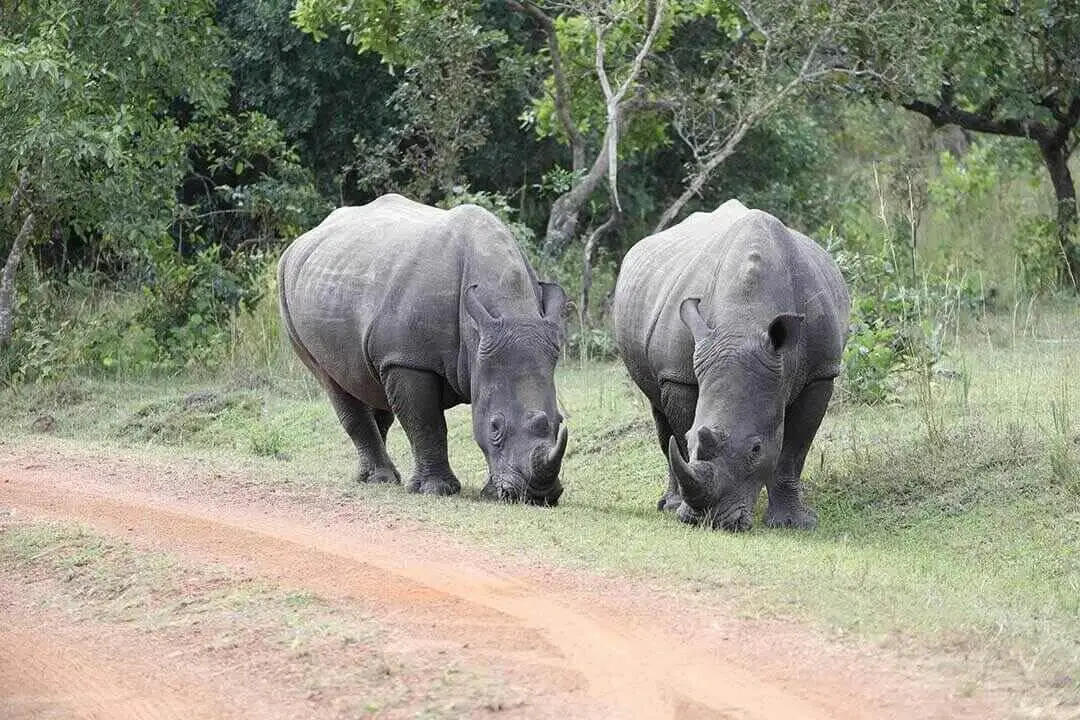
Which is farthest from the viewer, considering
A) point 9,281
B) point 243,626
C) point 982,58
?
point 982,58

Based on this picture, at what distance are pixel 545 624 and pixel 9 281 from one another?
1091 cm

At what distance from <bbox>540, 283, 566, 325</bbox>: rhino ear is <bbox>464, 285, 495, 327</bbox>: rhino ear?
378 millimetres

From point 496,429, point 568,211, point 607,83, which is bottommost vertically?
point 496,429

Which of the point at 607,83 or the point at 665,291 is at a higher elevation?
the point at 607,83

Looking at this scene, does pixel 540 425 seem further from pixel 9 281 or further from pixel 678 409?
pixel 9 281

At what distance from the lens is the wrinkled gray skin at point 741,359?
9734 mm

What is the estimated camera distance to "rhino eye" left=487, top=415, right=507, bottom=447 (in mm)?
10477

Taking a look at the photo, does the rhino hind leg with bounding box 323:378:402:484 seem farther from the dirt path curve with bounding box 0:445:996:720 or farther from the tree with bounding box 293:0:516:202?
the tree with bounding box 293:0:516:202

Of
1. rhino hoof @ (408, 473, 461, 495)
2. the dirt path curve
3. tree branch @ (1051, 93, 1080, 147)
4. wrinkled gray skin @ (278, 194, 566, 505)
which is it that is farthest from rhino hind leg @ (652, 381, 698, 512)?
tree branch @ (1051, 93, 1080, 147)

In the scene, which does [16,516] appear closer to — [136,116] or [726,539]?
[726,539]

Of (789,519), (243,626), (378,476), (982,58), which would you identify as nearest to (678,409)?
(789,519)

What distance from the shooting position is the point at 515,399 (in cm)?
1050

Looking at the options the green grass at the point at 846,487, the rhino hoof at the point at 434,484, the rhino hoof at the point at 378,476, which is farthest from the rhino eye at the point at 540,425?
the rhino hoof at the point at 378,476

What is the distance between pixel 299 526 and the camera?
9367 mm
